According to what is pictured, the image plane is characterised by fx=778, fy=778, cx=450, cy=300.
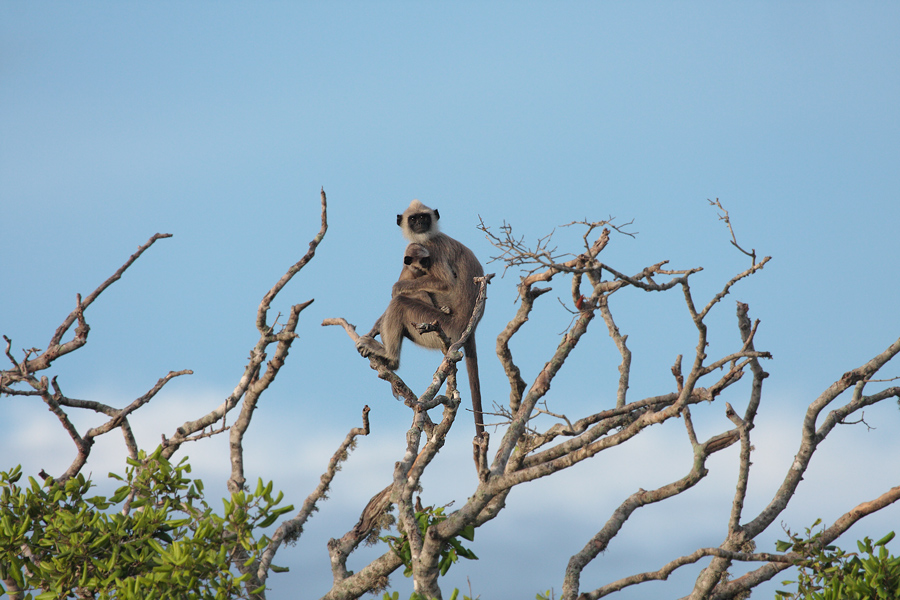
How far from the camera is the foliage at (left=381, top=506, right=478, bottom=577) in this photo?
7.18 m

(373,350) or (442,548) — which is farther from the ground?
(373,350)

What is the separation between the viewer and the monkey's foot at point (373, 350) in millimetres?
9531

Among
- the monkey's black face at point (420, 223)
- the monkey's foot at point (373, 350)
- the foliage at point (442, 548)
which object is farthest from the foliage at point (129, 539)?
the monkey's black face at point (420, 223)

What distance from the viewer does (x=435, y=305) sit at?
33.6 ft

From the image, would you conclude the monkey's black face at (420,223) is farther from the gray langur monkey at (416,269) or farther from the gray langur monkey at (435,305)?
the gray langur monkey at (416,269)

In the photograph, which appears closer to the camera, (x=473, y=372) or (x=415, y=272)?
(x=473, y=372)

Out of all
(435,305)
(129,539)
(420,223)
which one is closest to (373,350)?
(435,305)

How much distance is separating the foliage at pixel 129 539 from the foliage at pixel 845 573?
4276mm

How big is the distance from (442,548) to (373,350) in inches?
118

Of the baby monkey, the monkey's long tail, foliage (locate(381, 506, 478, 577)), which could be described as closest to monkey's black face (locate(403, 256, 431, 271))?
the baby monkey

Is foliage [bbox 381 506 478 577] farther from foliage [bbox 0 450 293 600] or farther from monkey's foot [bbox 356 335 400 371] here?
monkey's foot [bbox 356 335 400 371]

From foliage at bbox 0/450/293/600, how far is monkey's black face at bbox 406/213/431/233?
5.59 m

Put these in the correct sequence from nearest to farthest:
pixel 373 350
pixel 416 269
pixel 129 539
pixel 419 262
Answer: pixel 129 539, pixel 373 350, pixel 419 262, pixel 416 269

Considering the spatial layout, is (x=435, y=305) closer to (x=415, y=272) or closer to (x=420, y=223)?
(x=415, y=272)
